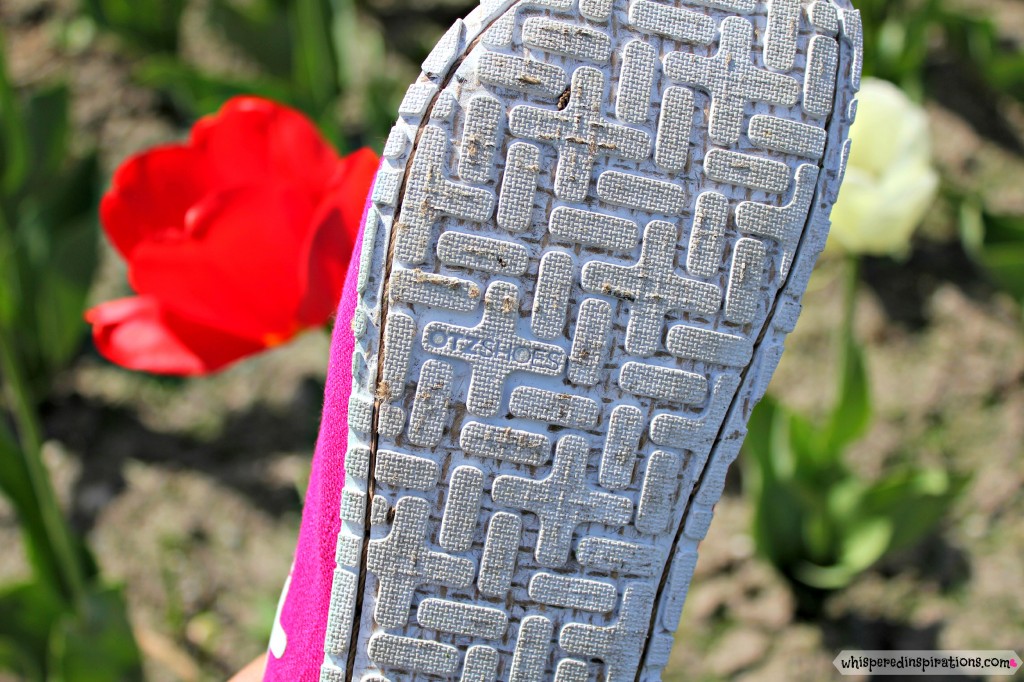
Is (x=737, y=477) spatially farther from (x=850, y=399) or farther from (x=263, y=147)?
(x=263, y=147)

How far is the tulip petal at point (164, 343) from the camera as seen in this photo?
1.94 ft

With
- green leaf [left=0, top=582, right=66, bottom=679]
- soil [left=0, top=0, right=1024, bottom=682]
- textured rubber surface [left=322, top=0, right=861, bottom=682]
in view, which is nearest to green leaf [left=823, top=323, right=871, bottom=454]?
soil [left=0, top=0, right=1024, bottom=682]

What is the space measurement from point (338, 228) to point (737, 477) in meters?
0.64

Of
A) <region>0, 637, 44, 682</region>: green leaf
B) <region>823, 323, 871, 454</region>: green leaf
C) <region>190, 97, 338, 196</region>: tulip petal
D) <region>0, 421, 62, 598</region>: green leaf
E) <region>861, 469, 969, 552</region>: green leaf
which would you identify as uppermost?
<region>190, 97, 338, 196</region>: tulip petal

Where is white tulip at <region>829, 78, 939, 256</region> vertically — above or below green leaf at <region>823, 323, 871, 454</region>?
above

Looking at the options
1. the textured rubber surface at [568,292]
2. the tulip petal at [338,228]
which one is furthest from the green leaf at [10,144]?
the textured rubber surface at [568,292]

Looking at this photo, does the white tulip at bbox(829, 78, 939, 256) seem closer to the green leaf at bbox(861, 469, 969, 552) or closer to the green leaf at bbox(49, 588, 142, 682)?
the green leaf at bbox(861, 469, 969, 552)

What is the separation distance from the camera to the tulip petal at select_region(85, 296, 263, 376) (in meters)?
0.59

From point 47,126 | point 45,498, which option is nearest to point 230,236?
point 45,498

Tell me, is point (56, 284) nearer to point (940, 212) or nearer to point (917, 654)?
point (917, 654)

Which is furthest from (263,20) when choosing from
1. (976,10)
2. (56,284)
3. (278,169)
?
(976,10)

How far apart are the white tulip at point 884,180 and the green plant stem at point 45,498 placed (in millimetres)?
620

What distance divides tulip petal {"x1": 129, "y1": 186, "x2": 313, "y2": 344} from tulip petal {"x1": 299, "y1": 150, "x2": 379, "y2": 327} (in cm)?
2

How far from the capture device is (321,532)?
504 mm
